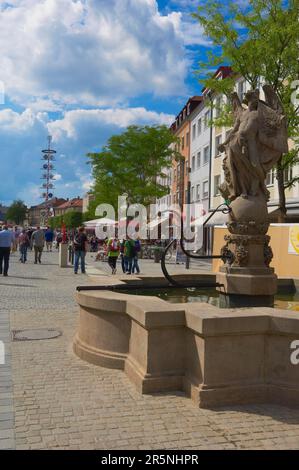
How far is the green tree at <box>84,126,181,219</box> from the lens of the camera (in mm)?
38750

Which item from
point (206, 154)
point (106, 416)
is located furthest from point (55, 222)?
point (106, 416)

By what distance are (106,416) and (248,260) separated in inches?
134

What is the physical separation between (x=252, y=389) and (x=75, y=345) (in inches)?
111

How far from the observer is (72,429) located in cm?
407

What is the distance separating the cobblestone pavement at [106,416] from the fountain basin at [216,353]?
15cm

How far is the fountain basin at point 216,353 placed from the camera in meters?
4.70

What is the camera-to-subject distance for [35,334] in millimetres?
7840

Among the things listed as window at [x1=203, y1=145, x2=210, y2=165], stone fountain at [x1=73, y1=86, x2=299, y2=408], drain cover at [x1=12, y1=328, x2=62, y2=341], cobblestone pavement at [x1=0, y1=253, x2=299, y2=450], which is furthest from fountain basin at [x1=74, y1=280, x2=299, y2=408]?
window at [x1=203, y1=145, x2=210, y2=165]

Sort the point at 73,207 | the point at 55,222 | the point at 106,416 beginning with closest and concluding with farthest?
the point at 106,416 → the point at 55,222 → the point at 73,207

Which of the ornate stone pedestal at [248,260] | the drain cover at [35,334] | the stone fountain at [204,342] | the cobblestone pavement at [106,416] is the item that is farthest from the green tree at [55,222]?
the cobblestone pavement at [106,416]

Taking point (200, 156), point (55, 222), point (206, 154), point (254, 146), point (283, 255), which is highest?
point (200, 156)

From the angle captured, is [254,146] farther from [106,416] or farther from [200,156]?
[200,156]
